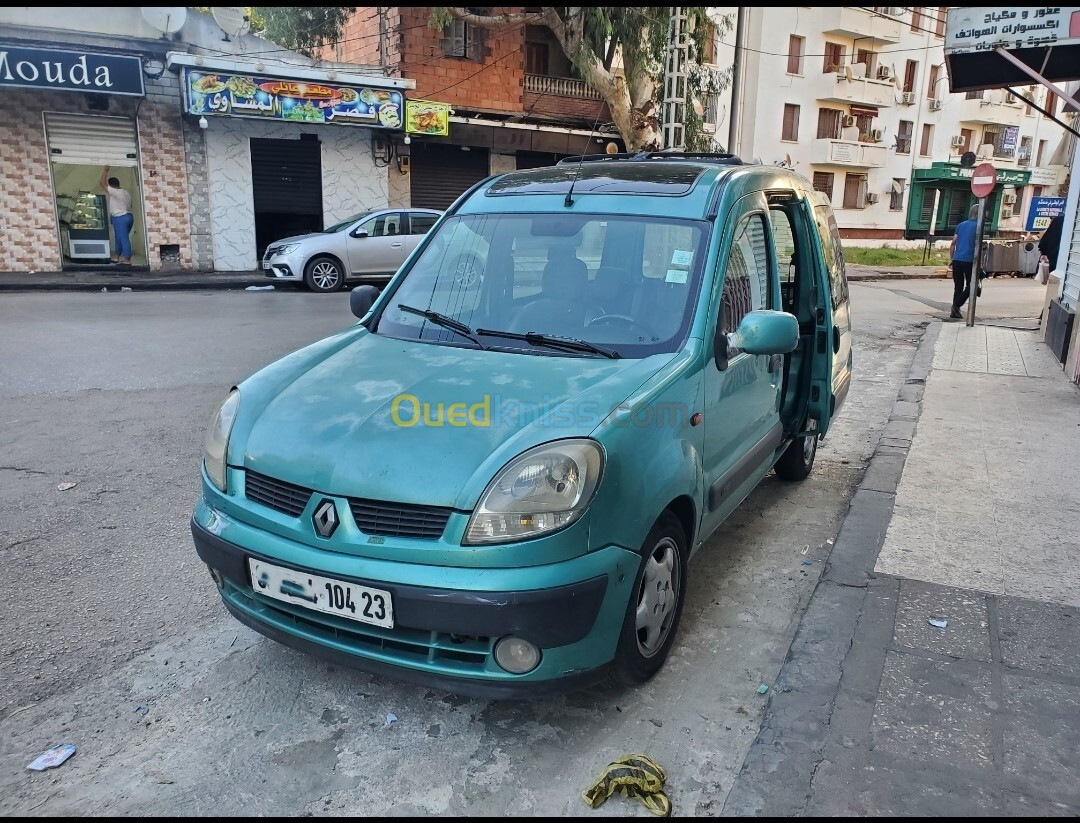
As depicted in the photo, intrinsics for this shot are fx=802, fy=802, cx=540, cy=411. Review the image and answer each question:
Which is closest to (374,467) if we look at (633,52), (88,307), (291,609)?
(291,609)

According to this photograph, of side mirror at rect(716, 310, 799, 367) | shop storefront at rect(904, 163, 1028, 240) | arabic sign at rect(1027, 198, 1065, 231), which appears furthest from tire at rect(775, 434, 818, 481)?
shop storefront at rect(904, 163, 1028, 240)

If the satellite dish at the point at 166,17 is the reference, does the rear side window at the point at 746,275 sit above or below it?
below

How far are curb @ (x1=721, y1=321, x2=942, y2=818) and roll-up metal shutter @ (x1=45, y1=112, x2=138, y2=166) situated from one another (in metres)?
17.9

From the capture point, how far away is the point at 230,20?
60.0ft

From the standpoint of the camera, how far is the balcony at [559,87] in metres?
22.7

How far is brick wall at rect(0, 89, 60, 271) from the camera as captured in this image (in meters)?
16.4

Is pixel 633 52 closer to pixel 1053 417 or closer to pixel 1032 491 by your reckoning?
pixel 1053 417

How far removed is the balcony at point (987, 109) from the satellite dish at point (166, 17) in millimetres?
40235

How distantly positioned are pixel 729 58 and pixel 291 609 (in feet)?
116

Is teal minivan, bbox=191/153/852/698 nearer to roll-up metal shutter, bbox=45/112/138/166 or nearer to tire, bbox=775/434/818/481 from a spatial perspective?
tire, bbox=775/434/818/481

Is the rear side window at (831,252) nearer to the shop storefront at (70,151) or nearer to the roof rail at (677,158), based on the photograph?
the roof rail at (677,158)

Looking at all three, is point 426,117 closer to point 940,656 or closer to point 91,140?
point 91,140

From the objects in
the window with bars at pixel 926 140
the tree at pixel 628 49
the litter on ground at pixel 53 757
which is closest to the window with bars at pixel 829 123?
the window with bars at pixel 926 140

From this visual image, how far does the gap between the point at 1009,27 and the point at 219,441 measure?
9451 millimetres
